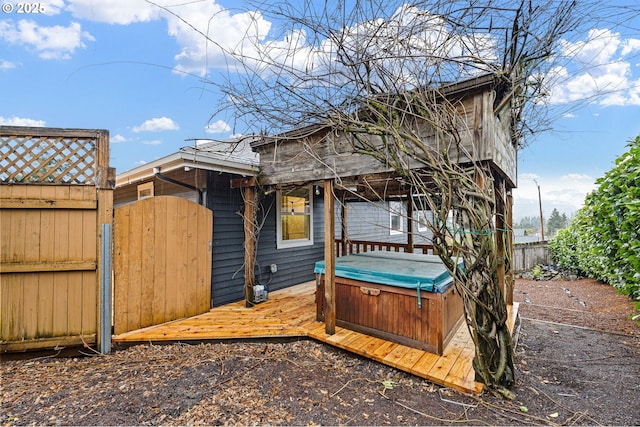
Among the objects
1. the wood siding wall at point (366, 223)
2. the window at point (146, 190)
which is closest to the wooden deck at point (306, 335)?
the window at point (146, 190)

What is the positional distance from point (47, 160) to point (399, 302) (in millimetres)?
4247

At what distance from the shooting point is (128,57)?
295 centimetres

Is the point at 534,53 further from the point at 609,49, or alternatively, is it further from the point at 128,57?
the point at 128,57

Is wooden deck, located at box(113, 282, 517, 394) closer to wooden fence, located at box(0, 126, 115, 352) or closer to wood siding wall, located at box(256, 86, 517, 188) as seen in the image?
wooden fence, located at box(0, 126, 115, 352)

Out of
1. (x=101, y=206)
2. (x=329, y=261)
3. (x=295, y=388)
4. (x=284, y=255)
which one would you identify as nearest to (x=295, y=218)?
(x=284, y=255)

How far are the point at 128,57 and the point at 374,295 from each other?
150 inches

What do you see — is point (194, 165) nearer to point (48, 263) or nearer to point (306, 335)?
point (48, 263)

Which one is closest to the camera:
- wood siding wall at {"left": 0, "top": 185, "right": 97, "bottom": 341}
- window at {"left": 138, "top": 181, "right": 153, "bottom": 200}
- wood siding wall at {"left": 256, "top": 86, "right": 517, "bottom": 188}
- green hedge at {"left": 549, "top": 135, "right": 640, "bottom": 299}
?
wood siding wall at {"left": 256, "top": 86, "right": 517, "bottom": 188}

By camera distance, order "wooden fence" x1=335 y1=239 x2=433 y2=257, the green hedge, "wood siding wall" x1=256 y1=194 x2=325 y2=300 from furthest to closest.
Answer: "wooden fence" x1=335 y1=239 x2=433 y2=257 < "wood siding wall" x1=256 y1=194 x2=325 y2=300 < the green hedge

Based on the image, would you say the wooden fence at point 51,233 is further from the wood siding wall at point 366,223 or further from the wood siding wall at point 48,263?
the wood siding wall at point 366,223

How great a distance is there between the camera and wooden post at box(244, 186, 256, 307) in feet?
14.8

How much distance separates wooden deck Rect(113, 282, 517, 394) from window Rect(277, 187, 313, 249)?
4.64 feet

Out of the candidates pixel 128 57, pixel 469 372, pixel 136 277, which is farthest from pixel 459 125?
pixel 136 277

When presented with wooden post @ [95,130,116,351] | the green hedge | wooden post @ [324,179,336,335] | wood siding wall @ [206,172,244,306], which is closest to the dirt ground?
wooden post @ [95,130,116,351]
